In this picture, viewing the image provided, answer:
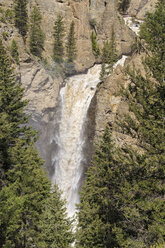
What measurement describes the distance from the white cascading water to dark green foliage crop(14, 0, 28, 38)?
463 inches

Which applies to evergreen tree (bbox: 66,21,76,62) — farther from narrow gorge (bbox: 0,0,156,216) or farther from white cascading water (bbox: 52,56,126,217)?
white cascading water (bbox: 52,56,126,217)

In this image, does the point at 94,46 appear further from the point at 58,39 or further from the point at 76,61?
the point at 58,39

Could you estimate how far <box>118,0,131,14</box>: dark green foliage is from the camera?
50.4 metres

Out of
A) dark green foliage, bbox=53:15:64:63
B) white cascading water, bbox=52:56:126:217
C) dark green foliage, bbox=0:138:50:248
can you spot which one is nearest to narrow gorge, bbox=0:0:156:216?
white cascading water, bbox=52:56:126:217

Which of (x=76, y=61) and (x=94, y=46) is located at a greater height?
(x=94, y=46)

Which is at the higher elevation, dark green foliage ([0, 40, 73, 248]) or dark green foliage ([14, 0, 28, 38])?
dark green foliage ([14, 0, 28, 38])

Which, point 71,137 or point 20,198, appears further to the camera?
point 71,137

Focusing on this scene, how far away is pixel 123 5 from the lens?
5103 centimetres

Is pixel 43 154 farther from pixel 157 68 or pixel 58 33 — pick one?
pixel 157 68

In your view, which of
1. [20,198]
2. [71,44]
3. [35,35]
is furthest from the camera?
[71,44]

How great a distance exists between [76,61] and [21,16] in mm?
12292

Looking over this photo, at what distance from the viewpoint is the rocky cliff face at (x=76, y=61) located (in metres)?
28.6

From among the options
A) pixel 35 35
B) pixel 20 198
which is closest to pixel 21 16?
pixel 35 35

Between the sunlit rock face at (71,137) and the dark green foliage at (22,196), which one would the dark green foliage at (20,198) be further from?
the sunlit rock face at (71,137)
